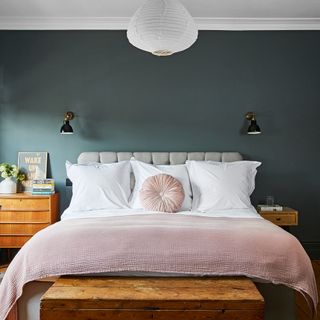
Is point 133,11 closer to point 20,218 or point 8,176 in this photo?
point 8,176

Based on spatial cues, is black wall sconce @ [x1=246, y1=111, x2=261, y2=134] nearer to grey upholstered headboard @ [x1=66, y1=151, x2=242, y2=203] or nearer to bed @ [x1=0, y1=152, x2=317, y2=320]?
grey upholstered headboard @ [x1=66, y1=151, x2=242, y2=203]

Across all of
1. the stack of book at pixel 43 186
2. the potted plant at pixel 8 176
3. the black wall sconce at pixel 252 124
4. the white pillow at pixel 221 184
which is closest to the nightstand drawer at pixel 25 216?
the stack of book at pixel 43 186

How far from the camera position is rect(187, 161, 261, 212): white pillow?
3613 millimetres

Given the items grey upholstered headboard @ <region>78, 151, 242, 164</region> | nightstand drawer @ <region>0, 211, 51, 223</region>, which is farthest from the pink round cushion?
nightstand drawer @ <region>0, 211, 51, 223</region>

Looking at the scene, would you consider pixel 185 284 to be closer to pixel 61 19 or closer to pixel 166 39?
pixel 166 39

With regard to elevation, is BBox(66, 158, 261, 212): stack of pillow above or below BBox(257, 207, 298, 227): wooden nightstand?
above

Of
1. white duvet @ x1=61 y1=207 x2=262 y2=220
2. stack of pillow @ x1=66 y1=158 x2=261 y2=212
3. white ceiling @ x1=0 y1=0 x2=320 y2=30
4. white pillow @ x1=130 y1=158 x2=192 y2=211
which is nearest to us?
white duvet @ x1=61 y1=207 x2=262 y2=220

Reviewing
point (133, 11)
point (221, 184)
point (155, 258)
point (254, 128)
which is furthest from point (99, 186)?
point (133, 11)

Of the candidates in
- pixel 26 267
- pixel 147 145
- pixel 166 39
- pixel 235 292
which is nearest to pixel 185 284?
pixel 235 292

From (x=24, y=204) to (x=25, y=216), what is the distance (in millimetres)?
126

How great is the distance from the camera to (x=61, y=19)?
428 cm

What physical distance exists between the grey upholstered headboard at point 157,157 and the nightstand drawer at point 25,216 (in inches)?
28.0

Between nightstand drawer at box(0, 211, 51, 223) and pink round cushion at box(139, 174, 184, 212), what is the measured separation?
45.9 inches

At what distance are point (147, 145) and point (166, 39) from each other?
7.00 ft
